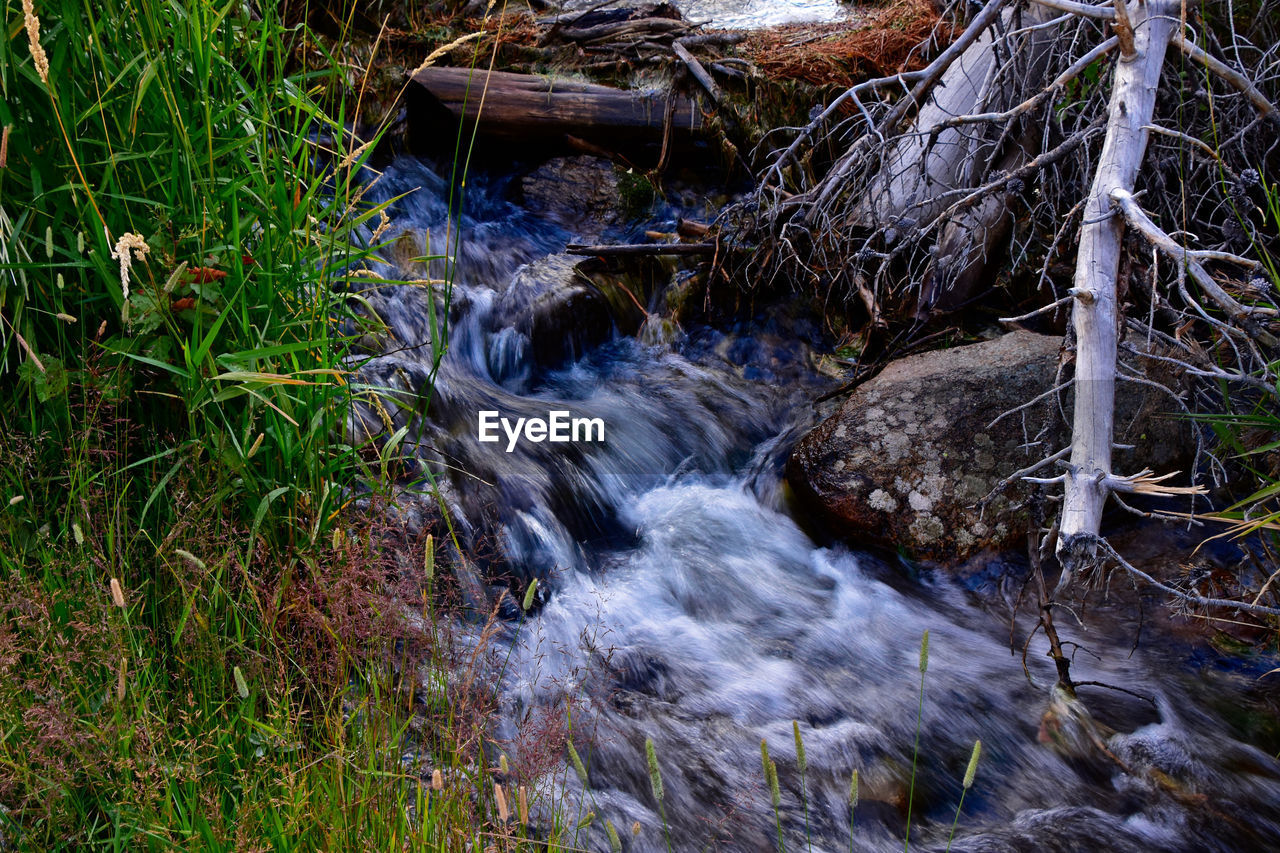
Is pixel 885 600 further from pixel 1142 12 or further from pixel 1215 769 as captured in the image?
pixel 1142 12

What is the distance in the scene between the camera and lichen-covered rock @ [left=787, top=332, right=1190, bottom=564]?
12.6ft

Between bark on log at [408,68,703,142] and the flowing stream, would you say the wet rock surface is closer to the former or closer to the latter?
bark on log at [408,68,703,142]

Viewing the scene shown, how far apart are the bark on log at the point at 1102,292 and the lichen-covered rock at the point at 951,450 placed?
1049 mm

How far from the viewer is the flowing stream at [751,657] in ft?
8.57

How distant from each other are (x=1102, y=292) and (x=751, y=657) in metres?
1.73

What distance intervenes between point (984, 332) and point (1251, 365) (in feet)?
5.67

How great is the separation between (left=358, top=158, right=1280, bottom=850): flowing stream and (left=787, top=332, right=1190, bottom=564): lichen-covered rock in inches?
7.1

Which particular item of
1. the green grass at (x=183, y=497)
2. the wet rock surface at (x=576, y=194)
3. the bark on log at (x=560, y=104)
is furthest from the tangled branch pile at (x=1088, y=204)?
the green grass at (x=183, y=497)

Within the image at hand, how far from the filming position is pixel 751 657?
3.40 meters

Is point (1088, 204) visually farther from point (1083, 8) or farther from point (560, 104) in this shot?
Answer: point (560, 104)

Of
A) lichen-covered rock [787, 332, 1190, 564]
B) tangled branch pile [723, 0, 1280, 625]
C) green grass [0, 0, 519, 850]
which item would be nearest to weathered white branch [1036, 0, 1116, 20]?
tangled branch pile [723, 0, 1280, 625]

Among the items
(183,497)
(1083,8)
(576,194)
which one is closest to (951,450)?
(1083,8)

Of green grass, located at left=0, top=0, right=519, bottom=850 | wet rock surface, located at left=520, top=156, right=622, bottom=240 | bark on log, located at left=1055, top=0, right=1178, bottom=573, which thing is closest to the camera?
green grass, located at left=0, top=0, right=519, bottom=850

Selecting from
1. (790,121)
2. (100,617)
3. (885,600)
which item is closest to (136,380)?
(100,617)
